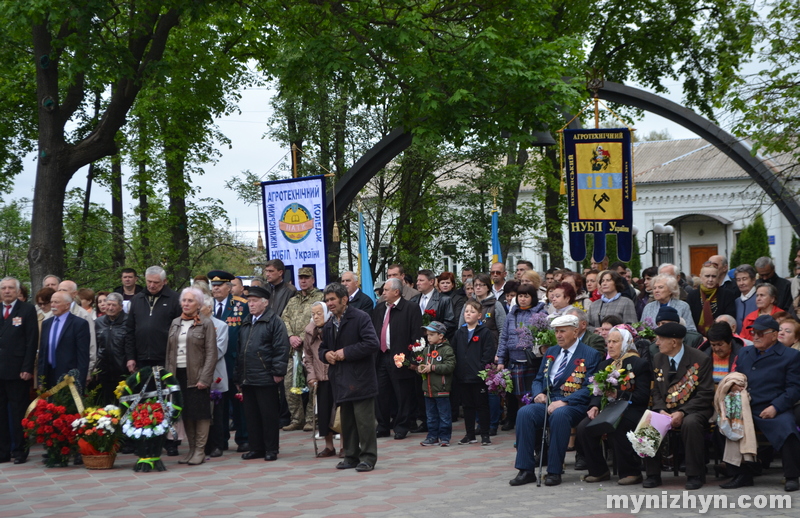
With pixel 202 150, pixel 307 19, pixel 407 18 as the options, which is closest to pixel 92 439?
pixel 407 18

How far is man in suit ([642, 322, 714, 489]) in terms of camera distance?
793 centimetres

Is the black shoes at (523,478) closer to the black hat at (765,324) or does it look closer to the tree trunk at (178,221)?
the black hat at (765,324)

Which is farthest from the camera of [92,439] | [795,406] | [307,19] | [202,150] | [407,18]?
[202,150]

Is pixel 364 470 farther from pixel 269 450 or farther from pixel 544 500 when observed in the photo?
pixel 544 500

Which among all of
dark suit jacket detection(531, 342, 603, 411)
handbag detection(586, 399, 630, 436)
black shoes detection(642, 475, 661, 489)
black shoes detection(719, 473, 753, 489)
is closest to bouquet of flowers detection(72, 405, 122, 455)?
dark suit jacket detection(531, 342, 603, 411)

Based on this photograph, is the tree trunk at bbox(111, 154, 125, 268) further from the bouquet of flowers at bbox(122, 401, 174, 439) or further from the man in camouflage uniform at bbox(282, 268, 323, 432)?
the bouquet of flowers at bbox(122, 401, 174, 439)

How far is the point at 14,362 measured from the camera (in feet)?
34.8

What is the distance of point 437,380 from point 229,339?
2.74m

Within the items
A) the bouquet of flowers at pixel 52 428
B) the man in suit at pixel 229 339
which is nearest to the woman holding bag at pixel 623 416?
the man in suit at pixel 229 339

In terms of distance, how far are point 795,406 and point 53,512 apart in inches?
263

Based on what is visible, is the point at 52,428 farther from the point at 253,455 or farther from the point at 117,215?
the point at 117,215

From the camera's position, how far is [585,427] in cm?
836

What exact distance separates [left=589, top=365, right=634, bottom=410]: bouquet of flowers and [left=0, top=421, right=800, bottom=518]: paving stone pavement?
818mm

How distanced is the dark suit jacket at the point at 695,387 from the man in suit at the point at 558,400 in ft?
Answer: 2.03
